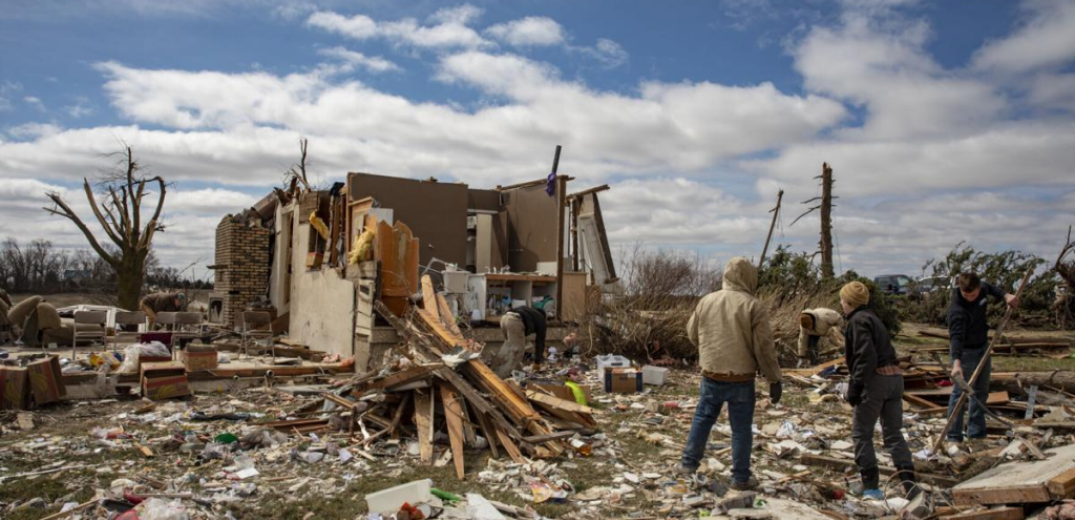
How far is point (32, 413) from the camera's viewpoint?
7.89 m

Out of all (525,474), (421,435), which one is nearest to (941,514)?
(525,474)

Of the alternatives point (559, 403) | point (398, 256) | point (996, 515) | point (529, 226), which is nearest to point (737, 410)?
point (996, 515)

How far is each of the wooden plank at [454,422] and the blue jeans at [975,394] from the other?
172 inches

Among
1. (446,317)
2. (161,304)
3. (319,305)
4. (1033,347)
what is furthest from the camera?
(161,304)

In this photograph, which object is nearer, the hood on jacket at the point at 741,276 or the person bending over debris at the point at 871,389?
the person bending over debris at the point at 871,389

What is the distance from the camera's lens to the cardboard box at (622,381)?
9562 millimetres

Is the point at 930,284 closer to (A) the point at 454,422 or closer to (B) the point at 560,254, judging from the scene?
(B) the point at 560,254

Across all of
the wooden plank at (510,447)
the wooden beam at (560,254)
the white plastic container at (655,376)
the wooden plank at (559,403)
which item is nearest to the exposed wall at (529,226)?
the wooden beam at (560,254)

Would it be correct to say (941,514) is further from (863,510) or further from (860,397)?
(860,397)

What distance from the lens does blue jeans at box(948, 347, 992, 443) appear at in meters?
6.37

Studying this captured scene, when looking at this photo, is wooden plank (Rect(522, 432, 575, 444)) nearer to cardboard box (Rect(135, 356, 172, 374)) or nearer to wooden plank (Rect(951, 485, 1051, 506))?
wooden plank (Rect(951, 485, 1051, 506))

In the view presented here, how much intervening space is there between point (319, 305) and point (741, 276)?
33.2 feet

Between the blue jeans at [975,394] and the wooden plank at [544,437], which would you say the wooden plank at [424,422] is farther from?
the blue jeans at [975,394]

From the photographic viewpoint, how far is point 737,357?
5086 millimetres
